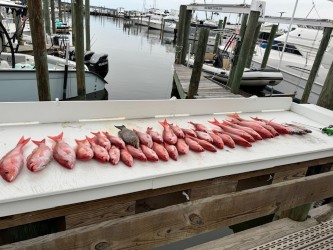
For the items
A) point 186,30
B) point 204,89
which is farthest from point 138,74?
point 204,89

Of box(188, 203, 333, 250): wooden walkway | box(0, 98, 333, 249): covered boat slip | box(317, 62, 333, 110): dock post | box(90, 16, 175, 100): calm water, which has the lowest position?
box(90, 16, 175, 100): calm water

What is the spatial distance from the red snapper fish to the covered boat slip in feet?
0.16

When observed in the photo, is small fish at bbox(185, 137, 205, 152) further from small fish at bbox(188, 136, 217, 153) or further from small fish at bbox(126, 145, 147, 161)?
small fish at bbox(126, 145, 147, 161)

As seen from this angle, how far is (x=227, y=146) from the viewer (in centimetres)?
302

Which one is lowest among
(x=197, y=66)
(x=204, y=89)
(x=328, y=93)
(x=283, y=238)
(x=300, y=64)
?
(x=204, y=89)

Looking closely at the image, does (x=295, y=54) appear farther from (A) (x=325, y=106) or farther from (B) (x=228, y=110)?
(B) (x=228, y=110)

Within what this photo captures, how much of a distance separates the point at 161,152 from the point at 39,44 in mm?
4395

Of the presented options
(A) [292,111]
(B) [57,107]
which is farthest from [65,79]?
(A) [292,111]

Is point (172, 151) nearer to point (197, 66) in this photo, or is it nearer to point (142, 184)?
point (142, 184)

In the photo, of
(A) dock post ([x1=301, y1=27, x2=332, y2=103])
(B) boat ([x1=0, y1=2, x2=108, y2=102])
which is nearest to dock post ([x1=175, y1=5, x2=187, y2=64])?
(B) boat ([x1=0, y1=2, x2=108, y2=102])

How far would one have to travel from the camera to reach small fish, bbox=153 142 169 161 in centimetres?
254

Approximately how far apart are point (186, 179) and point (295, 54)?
16137 millimetres

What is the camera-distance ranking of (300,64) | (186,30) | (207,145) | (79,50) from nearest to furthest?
1. (207,145)
2. (79,50)
3. (300,64)
4. (186,30)

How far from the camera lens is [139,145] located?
106 inches
